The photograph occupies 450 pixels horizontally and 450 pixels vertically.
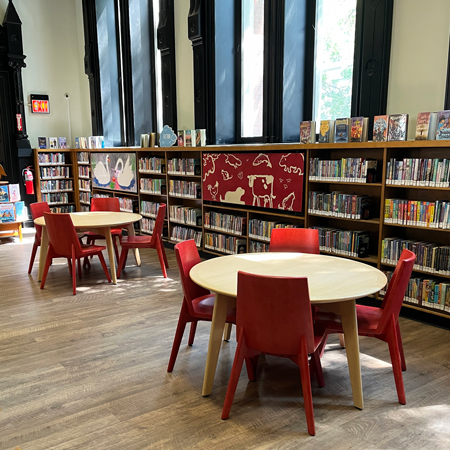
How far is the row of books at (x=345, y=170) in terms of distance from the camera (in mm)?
4215

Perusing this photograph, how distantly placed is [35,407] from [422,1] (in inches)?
175

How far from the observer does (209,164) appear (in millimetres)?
6020

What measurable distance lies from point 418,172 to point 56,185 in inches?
296

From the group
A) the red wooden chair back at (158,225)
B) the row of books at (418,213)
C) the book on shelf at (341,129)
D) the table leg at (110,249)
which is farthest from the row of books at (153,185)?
the row of books at (418,213)

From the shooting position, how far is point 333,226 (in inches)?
196

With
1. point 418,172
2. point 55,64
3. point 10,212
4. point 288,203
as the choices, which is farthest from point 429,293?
point 55,64

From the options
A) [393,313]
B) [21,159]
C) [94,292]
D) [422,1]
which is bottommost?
[94,292]

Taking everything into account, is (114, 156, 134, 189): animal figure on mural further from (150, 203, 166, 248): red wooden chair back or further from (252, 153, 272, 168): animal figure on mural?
(252, 153, 272, 168): animal figure on mural

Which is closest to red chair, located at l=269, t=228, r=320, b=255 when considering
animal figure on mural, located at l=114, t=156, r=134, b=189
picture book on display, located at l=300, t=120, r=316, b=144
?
picture book on display, located at l=300, t=120, r=316, b=144

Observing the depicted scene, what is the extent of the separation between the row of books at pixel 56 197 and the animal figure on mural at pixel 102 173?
3.97ft

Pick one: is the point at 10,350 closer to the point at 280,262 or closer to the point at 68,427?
the point at 68,427

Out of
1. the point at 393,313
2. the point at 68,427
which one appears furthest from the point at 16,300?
the point at 393,313

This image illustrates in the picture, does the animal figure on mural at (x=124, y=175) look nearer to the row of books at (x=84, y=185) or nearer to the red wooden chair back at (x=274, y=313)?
the row of books at (x=84, y=185)

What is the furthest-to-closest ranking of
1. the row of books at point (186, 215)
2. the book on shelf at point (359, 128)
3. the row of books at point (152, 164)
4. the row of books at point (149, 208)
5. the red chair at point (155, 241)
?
the row of books at point (149, 208) < the row of books at point (152, 164) < the row of books at point (186, 215) < the red chair at point (155, 241) < the book on shelf at point (359, 128)
